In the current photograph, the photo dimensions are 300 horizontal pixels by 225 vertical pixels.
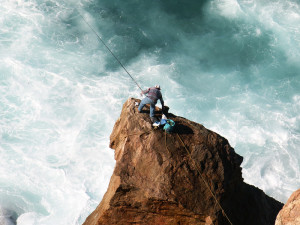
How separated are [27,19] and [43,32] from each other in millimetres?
1465

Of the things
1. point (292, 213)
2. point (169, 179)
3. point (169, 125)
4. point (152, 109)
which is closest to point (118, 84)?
point (152, 109)

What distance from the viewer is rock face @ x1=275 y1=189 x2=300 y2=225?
5.69 m

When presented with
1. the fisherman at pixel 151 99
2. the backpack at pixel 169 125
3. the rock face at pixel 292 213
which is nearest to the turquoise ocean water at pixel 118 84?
the fisherman at pixel 151 99

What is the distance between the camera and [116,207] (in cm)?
731

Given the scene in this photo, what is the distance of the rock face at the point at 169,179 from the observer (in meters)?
7.23

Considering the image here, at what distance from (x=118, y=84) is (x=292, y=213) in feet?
42.7

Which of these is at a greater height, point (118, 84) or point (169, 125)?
point (118, 84)

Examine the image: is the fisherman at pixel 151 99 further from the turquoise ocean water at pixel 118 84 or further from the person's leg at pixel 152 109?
the turquoise ocean water at pixel 118 84

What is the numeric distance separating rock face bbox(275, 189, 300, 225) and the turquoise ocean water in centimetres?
920

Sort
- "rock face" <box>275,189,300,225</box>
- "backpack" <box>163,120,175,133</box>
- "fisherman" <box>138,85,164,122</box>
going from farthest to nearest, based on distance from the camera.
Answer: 1. "fisherman" <box>138,85,164,122</box>
2. "backpack" <box>163,120,175,133</box>
3. "rock face" <box>275,189,300,225</box>

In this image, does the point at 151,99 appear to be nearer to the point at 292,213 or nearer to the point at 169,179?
the point at 169,179

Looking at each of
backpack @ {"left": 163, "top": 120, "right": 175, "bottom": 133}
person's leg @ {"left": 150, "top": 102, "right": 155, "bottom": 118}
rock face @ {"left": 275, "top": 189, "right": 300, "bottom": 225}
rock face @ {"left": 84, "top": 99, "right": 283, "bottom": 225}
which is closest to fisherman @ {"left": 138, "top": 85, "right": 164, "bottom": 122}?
person's leg @ {"left": 150, "top": 102, "right": 155, "bottom": 118}

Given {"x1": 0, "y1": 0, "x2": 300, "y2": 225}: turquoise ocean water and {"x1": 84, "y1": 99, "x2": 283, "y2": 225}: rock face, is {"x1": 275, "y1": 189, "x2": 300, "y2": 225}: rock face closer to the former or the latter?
{"x1": 84, "y1": 99, "x2": 283, "y2": 225}: rock face

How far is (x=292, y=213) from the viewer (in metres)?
5.82
